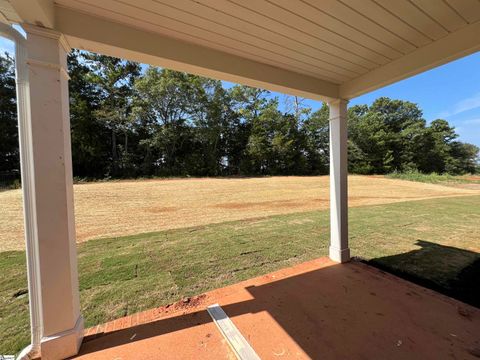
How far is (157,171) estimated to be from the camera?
1634 cm

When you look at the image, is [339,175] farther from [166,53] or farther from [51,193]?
[51,193]

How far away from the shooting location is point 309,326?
5.65ft

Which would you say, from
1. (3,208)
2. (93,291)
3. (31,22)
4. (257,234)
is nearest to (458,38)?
(31,22)

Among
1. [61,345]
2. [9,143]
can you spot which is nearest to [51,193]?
[61,345]

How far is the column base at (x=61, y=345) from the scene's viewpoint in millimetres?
1394

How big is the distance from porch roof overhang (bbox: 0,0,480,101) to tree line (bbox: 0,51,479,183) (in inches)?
587

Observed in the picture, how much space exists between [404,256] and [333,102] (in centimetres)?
239

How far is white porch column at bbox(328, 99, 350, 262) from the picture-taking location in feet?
8.84

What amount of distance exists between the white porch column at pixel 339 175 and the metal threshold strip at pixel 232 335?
1744 mm

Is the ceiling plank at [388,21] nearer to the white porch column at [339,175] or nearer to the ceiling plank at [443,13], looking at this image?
the ceiling plank at [443,13]

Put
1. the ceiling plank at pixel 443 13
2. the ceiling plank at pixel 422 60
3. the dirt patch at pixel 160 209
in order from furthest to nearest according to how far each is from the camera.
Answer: the dirt patch at pixel 160 209, the ceiling plank at pixel 422 60, the ceiling plank at pixel 443 13

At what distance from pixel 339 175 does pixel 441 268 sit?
172 cm

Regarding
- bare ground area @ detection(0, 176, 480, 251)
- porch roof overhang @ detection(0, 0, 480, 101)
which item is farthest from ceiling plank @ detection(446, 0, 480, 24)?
bare ground area @ detection(0, 176, 480, 251)

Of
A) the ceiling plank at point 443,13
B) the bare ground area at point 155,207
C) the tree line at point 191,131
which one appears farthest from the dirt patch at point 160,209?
the tree line at point 191,131
